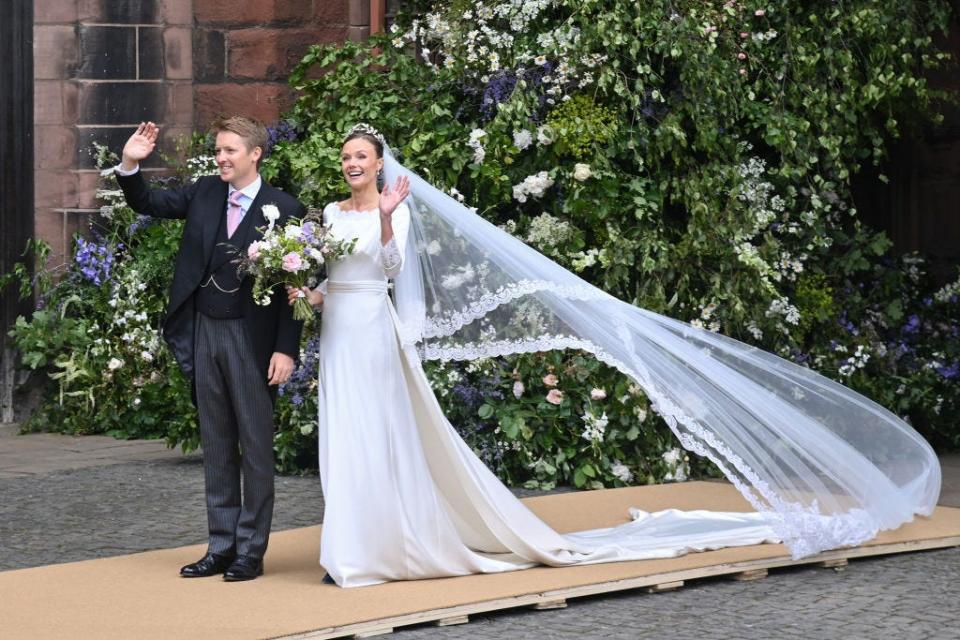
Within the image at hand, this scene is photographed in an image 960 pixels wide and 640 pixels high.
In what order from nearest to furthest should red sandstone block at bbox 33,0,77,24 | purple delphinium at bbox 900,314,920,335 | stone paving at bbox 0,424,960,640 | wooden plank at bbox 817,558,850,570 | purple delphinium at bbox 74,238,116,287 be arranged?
stone paving at bbox 0,424,960,640 → wooden plank at bbox 817,558,850,570 → purple delphinium at bbox 900,314,920,335 → purple delphinium at bbox 74,238,116,287 → red sandstone block at bbox 33,0,77,24

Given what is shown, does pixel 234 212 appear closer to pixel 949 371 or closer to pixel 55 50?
pixel 55 50

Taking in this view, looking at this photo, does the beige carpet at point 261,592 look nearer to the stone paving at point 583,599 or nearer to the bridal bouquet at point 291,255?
the stone paving at point 583,599

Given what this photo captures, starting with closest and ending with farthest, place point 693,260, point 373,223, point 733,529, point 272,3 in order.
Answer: point 373,223 < point 733,529 < point 693,260 < point 272,3

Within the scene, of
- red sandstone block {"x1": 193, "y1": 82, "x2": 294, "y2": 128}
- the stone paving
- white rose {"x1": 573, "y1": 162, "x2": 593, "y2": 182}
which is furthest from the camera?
red sandstone block {"x1": 193, "y1": 82, "x2": 294, "y2": 128}

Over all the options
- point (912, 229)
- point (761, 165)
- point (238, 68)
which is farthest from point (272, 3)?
point (912, 229)

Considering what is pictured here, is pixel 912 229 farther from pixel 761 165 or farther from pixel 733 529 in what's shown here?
pixel 733 529

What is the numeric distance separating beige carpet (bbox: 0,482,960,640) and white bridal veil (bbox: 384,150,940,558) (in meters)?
0.24

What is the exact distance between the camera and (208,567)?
6426mm

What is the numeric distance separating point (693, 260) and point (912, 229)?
124 inches

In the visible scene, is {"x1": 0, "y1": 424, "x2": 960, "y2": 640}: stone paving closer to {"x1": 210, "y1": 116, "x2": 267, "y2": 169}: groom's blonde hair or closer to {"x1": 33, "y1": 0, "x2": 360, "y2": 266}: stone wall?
{"x1": 210, "y1": 116, "x2": 267, "y2": 169}: groom's blonde hair

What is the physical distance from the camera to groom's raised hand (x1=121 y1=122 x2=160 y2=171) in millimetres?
6355

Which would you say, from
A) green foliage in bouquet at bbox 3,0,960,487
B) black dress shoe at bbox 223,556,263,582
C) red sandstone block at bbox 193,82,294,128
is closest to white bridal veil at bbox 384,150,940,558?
black dress shoe at bbox 223,556,263,582

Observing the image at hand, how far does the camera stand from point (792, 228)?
386 inches

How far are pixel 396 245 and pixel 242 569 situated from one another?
1374 mm
